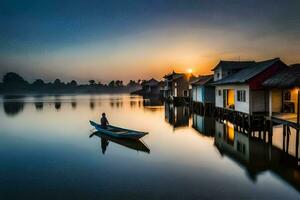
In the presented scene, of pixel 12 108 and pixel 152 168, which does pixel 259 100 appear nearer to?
pixel 152 168

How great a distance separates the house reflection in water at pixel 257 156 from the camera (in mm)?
11095

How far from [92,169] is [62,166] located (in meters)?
1.86

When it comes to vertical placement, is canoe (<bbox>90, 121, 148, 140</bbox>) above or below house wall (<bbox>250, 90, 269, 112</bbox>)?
below

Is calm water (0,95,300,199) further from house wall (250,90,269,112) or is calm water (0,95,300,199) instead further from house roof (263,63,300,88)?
house roof (263,63,300,88)

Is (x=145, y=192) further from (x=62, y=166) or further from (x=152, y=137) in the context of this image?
(x=152, y=137)

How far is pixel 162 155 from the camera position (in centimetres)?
1474

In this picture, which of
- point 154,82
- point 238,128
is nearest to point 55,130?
point 238,128

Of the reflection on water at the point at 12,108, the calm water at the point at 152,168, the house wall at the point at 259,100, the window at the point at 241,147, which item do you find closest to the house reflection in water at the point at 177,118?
the calm water at the point at 152,168

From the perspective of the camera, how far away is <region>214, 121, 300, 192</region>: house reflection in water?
11.1 m

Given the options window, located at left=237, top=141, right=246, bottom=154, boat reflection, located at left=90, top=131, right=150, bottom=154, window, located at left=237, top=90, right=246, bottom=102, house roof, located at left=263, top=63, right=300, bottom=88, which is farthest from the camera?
window, located at left=237, top=90, right=246, bottom=102

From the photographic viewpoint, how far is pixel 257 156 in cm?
1388

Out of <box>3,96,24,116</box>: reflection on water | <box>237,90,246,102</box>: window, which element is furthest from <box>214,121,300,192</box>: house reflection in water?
<box>3,96,24,116</box>: reflection on water

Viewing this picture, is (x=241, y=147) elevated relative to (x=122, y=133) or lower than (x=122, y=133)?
lower

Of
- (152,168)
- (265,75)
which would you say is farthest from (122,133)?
(265,75)
